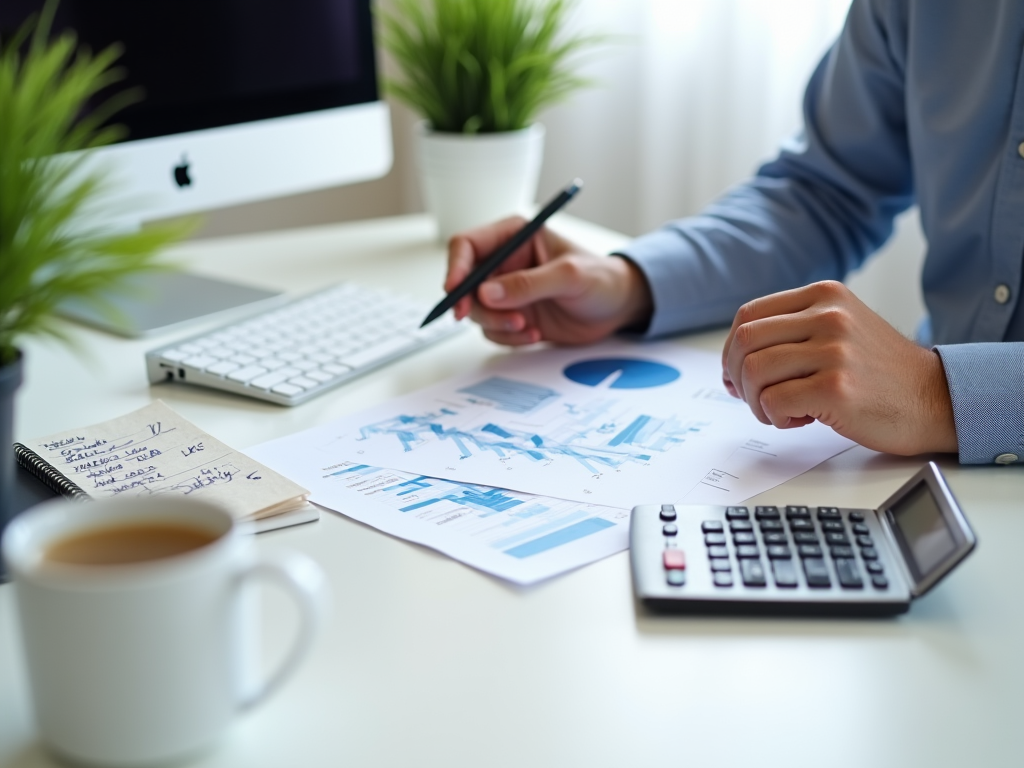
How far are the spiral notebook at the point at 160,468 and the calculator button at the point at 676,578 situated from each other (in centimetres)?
20

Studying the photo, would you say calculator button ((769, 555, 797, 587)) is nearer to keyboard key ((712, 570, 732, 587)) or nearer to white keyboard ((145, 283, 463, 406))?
keyboard key ((712, 570, 732, 587))

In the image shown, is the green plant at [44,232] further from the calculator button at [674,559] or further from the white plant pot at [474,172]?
the white plant pot at [474,172]

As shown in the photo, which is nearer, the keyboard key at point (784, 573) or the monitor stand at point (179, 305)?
the keyboard key at point (784, 573)

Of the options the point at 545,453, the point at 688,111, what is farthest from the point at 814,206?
the point at 688,111

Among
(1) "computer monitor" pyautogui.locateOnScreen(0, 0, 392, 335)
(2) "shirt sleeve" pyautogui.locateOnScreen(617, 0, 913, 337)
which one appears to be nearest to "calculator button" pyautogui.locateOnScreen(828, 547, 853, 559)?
(2) "shirt sleeve" pyautogui.locateOnScreen(617, 0, 913, 337)

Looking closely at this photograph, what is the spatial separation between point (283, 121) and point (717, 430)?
0.55 metres

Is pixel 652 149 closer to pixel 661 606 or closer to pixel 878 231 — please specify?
pixel 878 231

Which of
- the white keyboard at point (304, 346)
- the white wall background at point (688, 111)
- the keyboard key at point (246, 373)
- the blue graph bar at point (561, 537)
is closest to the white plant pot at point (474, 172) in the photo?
the white keyboard at point (304, 346)

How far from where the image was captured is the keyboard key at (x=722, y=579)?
51 cm

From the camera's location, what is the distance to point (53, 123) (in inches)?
18.2

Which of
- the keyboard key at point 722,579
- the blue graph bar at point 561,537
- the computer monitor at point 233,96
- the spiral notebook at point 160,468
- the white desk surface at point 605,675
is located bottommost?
the white desk surface at point 605,675

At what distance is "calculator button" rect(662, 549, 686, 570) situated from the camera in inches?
20.7

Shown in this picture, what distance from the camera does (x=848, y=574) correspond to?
0.52 meters

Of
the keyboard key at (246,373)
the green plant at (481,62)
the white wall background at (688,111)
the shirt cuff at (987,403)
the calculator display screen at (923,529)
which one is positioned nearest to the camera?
the calculator display screen at (923,529)
